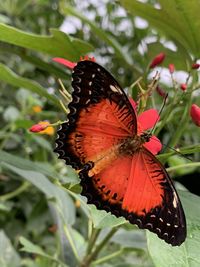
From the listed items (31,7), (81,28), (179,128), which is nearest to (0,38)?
(179,128)

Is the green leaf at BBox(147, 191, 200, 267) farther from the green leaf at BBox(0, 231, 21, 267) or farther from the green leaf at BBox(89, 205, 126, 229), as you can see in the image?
the green leaf at BBox(0, 231, 21, 267)

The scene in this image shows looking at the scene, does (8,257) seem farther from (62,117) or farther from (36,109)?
(62,117)

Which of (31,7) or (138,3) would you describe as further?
(31,7)

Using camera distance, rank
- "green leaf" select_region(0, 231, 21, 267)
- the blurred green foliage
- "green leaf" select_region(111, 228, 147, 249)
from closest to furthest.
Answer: the blurred green foliage, "green leaf" select_region(111, 228, 147, 249), "green leaf" select_region(0, 231, 21, 267)

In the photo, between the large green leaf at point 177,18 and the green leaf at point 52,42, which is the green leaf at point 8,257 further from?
the large green leaf at point 177,18

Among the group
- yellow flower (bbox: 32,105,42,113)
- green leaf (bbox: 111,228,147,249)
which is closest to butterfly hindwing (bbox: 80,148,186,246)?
green leaf (bbox: 111,228,147,249)

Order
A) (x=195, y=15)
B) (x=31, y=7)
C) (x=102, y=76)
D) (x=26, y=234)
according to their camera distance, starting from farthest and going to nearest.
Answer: (x=31, y=7), (x=26, y=234), (x=195, y=15), (x=102, y=76)

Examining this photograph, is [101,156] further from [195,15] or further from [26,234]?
[26,234]
